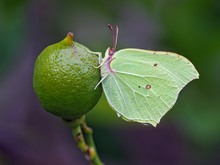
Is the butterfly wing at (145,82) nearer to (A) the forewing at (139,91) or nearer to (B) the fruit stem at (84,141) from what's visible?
(A) the forewing at (139,91)

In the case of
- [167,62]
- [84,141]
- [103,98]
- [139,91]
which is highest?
[167,62]

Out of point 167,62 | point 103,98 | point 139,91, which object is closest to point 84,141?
point 139,91

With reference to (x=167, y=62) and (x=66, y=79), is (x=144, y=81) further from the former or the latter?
(x=66, y=79)

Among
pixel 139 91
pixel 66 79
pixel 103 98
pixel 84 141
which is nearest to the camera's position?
pixel 66 79

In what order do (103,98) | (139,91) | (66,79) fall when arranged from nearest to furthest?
(66,79) → (139,91) → (103,98)

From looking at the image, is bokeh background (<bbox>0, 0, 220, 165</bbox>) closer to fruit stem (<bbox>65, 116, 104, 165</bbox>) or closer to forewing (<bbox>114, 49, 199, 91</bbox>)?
forewing (<bbox>114, 49, 199, 91</bbox>)

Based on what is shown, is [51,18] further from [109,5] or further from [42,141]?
[42,141]
